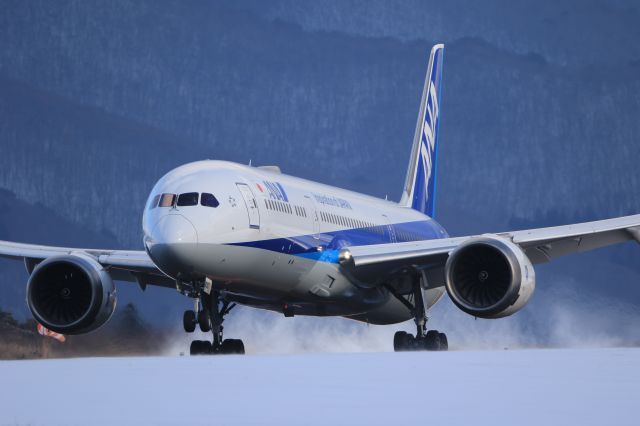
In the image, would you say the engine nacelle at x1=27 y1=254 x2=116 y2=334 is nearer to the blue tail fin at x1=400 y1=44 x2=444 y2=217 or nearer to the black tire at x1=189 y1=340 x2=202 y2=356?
the black tire at x1=189 y1=340 x2=202 y2=356

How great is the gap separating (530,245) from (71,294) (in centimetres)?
967

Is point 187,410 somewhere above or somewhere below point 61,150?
below

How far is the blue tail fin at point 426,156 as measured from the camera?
3947cm

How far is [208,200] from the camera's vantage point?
25.1 meters

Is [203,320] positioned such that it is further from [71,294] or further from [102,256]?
[102,256]

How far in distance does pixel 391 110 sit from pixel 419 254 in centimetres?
15806

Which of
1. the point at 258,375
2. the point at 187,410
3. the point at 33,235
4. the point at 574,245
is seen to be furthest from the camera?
the point at 33,235

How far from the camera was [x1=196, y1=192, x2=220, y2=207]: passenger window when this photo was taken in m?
25.0

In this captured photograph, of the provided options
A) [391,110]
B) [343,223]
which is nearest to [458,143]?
[391,110]

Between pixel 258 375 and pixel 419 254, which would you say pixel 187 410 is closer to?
pixel 258 375

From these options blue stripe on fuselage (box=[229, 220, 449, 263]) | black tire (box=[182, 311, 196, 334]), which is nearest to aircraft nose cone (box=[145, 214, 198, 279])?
black tire (box=[182, 311, 196, 334])

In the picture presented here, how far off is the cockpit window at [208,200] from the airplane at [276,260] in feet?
0.08

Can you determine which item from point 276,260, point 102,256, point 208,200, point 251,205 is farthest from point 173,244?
point 102,256

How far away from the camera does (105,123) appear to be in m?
186
